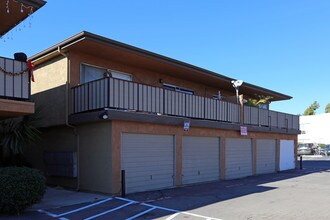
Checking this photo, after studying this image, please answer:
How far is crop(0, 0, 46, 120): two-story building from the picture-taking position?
1035cm

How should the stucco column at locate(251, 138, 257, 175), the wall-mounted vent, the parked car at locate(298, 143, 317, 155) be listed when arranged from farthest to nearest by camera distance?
the parked car at locate(298, 143, 317, 155) < the stucco column at locate(251, 138, 257, 175) < the wall-mounted vent

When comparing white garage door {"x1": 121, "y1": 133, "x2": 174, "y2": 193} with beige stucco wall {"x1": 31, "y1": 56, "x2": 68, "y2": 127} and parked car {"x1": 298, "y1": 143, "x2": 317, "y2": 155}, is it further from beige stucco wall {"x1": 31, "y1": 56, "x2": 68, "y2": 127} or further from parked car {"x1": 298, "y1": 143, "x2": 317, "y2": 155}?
parked car {"x1": 298, "y1": 143, "x2": 317, "y2": 155}

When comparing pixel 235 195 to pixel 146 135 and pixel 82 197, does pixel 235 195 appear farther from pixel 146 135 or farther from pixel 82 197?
pixel 82 197

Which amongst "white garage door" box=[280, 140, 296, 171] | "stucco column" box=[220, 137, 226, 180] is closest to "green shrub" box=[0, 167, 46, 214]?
"stucco column" box=[220, 137, 226, 180]

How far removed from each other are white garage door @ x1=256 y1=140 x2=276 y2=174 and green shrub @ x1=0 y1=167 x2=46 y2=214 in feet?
49.3

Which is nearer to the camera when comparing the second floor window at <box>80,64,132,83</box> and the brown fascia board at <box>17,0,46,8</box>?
Answer: the brown fascia board at <box>17,0,46,8</box>

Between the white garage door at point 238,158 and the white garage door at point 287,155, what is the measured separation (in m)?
4.77

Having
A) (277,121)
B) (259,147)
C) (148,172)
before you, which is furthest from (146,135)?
(277,121)

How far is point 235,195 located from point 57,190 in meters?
6.68

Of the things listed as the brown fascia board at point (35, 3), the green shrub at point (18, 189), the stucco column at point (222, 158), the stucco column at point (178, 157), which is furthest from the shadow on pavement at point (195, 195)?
the brown fascia board at point (35, 3)

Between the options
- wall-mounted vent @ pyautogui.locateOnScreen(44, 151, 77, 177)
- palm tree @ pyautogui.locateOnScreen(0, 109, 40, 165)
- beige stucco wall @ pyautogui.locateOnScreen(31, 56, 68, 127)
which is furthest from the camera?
beige stucco wall @ pyautogui.locateOnScreen(31, 56, 68, 127)

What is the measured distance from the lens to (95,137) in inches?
525

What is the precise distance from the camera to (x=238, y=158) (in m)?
19.8

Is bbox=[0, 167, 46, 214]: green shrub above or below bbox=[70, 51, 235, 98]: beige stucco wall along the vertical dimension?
below
